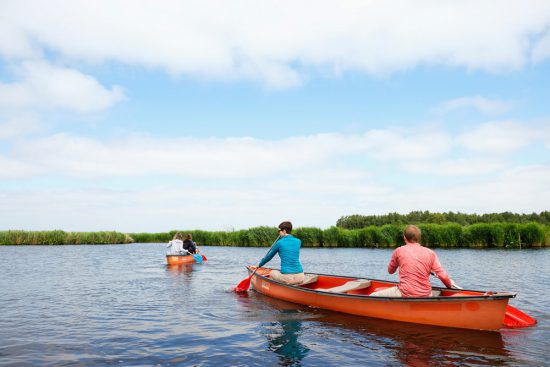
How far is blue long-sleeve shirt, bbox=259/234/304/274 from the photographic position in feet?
38.9

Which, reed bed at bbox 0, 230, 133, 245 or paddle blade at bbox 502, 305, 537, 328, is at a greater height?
reed bed at bbox 0, 230, 133, 245

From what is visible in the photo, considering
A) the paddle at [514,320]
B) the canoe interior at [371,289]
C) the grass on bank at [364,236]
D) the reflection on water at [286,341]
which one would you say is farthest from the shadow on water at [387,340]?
the grass on bank at [364,236]

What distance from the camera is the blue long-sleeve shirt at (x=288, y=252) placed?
1187cm

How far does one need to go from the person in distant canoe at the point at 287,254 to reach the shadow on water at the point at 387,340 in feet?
5.32

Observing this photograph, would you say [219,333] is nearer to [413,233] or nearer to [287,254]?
[287,254]

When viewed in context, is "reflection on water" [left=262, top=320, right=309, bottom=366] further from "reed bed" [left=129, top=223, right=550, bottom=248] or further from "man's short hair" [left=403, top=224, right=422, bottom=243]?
"reed bed" [left=129, top=223, right=550, bottom=248]

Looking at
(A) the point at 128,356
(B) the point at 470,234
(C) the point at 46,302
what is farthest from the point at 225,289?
(B) the point at 470,234

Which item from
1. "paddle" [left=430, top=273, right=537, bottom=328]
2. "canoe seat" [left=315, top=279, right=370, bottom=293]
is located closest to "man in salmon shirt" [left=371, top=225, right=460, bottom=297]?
"paddle" [left=430, top=273, right=537, bottom=328]

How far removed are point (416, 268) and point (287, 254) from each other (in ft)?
13.6

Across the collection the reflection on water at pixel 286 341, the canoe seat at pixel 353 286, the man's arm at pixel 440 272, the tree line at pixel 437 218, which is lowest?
the reflection on water at pixel 286 341

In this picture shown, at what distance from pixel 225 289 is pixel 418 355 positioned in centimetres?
895

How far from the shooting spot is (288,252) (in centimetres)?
1205

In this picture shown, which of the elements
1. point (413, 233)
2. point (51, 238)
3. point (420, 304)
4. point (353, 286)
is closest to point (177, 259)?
point (353, 286)

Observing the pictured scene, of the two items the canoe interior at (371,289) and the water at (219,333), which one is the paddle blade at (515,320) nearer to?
the water at (219,333)
